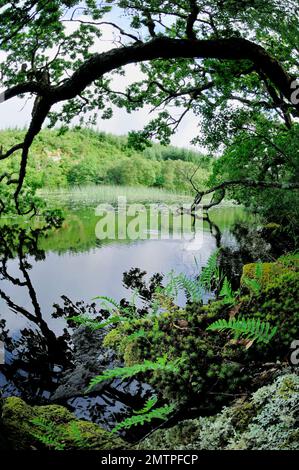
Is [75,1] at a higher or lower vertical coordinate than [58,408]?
higher

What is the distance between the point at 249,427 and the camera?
189 centimetres

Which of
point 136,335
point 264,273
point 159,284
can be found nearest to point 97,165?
point 159,284

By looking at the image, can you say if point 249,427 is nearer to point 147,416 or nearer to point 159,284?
point 147,416

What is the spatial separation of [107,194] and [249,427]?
2276cm

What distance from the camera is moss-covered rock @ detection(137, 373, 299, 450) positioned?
1.78 meters

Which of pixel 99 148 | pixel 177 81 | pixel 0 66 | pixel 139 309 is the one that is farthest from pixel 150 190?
pixel 139 309

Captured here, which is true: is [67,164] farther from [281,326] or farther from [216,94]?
[281,326]

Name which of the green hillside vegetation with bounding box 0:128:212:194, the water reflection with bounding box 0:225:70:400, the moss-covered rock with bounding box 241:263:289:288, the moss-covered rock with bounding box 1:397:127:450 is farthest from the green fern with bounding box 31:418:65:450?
the green hillside vegetation with bounding box 0:128:212:194

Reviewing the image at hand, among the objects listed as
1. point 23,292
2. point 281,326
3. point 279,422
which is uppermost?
point 281,326

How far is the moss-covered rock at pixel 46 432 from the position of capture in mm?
2059

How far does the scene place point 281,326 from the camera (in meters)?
2.68

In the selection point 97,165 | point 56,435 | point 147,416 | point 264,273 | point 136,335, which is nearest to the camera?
point 56,435

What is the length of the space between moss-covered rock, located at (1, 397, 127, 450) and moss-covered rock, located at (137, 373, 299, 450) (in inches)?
9.8

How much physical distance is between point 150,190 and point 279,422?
2365cm
